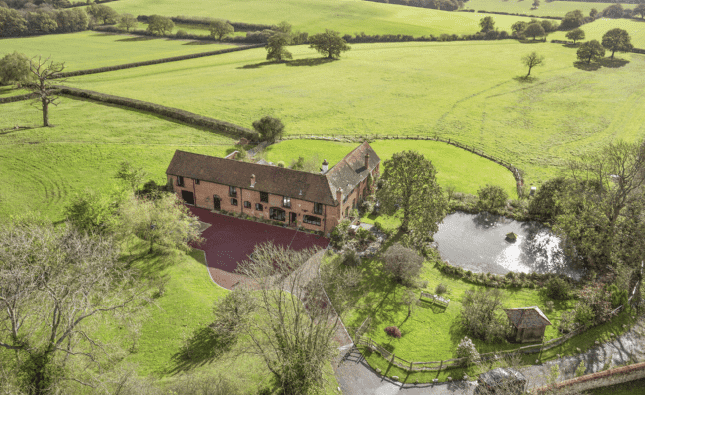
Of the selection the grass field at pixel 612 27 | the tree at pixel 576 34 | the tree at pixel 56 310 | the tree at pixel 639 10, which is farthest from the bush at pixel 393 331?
the tree at pixel 639 10

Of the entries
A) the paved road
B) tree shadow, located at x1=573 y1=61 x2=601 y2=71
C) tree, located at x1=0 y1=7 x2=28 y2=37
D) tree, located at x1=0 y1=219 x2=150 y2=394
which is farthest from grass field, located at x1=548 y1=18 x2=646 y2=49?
tree, located at x1=0 y1=7 x2=28 y2=37

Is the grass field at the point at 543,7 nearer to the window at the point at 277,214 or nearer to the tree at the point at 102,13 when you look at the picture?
the tree at the point at 102,13

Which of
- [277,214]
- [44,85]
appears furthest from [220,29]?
[277,214]

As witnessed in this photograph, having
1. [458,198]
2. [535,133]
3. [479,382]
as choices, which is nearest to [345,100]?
[535,133]

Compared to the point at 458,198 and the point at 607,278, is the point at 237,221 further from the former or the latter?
the point at 607,278

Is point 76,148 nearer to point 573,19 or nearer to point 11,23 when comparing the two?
point 11,23
